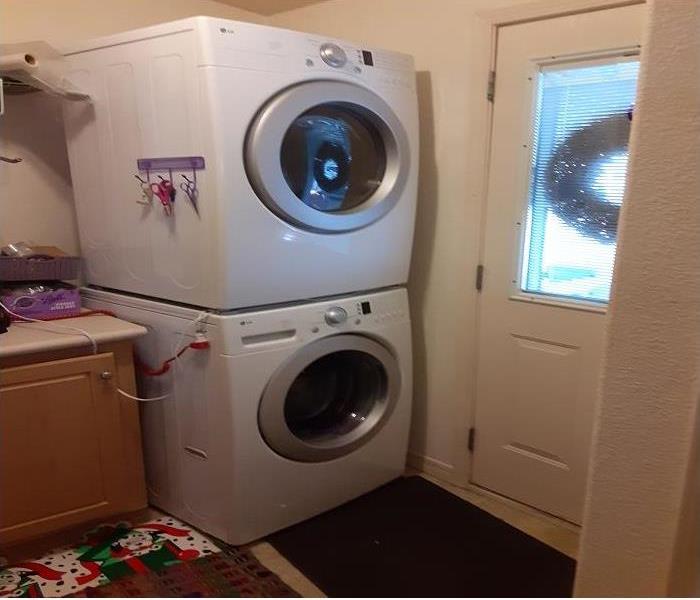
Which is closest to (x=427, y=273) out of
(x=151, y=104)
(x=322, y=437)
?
(x=322, y=437)

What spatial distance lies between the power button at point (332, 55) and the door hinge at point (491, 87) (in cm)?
55

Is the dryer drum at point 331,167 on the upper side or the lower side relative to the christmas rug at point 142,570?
upper

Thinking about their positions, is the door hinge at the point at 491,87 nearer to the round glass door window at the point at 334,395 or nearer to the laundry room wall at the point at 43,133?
the round glass door window at the point at 334,395

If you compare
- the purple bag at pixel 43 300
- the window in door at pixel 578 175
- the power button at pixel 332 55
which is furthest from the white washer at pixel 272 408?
the power button at pixel 332 55

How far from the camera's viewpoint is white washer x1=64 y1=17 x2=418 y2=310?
1703mm

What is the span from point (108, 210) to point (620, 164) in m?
1.73

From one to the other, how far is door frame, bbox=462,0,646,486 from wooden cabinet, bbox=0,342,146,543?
128 cm

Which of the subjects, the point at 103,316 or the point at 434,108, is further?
the point at 434,108

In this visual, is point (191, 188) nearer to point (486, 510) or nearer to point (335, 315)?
point (335, 315)

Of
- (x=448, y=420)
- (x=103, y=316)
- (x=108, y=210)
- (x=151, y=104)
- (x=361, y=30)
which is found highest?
(x=361, y=30)

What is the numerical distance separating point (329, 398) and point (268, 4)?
1798 millimetres

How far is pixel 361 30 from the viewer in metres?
2.51

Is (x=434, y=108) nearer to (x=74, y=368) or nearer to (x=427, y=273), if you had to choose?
(x=427, y=273)

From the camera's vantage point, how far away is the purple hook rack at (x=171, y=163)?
5.68 ft
